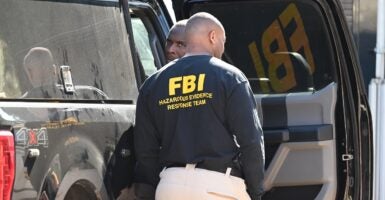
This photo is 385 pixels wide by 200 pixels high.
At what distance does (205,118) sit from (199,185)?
1.00 ft

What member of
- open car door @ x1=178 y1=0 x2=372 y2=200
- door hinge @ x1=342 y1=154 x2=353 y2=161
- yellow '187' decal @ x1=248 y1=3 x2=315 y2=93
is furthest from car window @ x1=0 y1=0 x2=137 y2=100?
door hinge @ x1=342 y1=154 x2=353 y2=161

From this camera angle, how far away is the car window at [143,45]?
4.90 meters

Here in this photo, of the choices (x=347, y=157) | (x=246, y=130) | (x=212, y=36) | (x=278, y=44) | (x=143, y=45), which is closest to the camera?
(x=246, y=130)

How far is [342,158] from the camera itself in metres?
5.31

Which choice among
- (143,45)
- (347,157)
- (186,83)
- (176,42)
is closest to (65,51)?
(186,83)

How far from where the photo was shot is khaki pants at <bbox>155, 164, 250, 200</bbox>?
377 centimetres

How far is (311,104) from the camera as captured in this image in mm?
5301

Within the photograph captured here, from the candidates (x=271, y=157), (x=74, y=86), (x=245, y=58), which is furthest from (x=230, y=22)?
(x=74, y=86)

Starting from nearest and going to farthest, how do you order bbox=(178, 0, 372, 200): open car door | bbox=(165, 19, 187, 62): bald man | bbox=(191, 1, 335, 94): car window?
bbox=(165, 19, 187, 62): bald man < bbox=(178, 0, 372, 200): open car door < bbox=(191, 1, 335, 94): car window

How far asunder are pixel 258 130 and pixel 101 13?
925 mm

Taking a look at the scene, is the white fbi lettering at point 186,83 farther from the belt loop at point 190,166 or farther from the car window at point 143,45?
the car window at point 143,45

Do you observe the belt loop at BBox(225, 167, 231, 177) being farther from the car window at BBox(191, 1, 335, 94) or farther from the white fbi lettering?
the car window at BBox(191, 1, 335, 94)

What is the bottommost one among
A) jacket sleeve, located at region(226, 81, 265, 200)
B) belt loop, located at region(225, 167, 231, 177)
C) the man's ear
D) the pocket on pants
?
the pocket on pants

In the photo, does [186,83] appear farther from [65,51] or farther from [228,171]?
[65,51]
